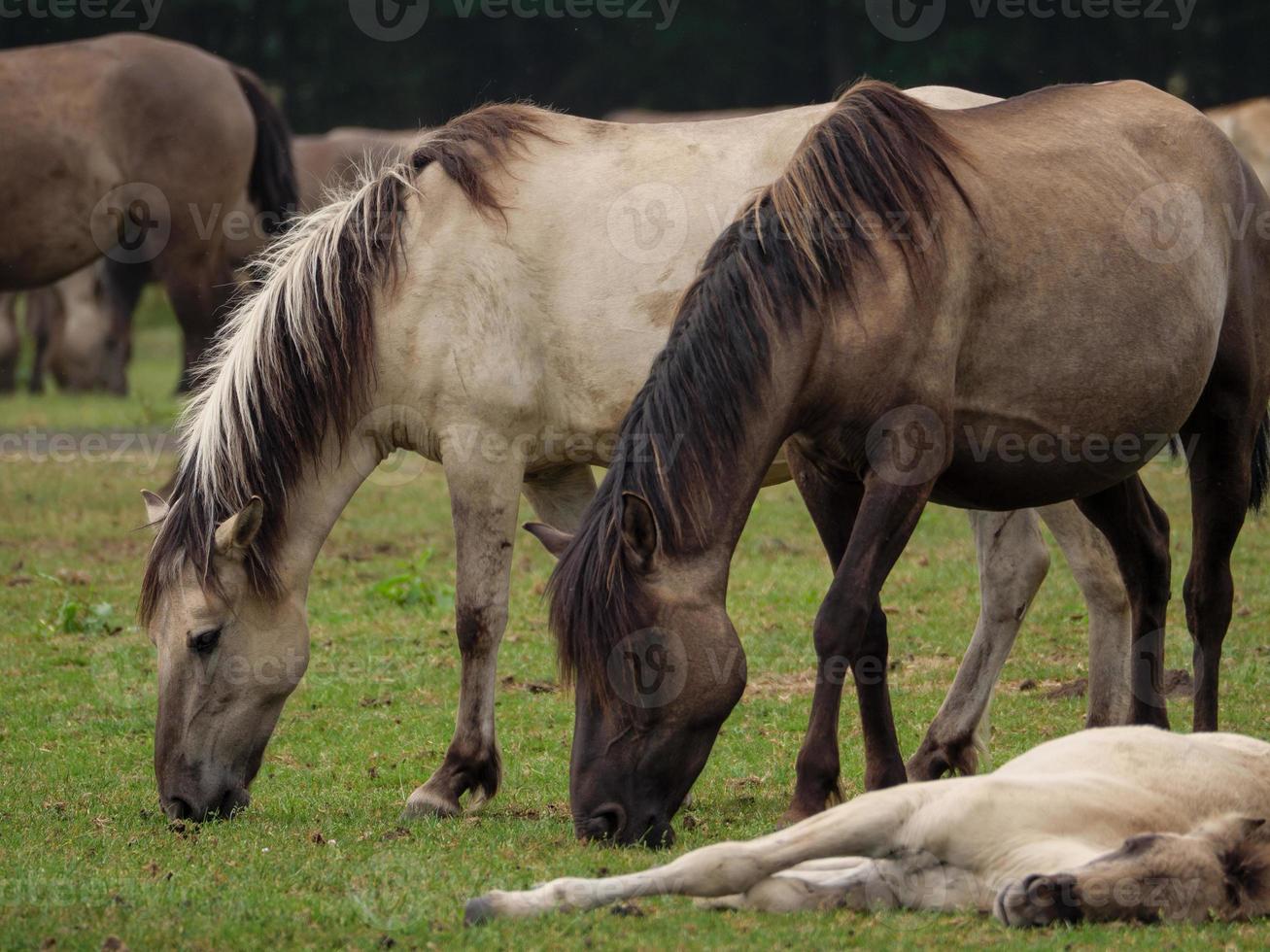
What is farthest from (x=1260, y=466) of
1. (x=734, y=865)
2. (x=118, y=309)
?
(x=118, y=309)

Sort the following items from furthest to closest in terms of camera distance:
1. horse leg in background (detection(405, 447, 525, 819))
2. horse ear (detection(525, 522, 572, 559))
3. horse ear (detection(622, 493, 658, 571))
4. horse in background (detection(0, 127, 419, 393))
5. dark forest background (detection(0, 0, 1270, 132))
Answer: dark forest background (detection(0, 0, 1270, 132))
horse in background (detection(0, 127, 419, 393))
horse leg in background (detection(405, 447, 525, 819))
horse ear (detection(525, 522, 572, 559))
horse ear (detection(622, 493, 658, 571))

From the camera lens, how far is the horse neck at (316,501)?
17.7 ft

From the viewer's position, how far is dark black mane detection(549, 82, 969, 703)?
4.32 metres

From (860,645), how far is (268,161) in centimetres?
843

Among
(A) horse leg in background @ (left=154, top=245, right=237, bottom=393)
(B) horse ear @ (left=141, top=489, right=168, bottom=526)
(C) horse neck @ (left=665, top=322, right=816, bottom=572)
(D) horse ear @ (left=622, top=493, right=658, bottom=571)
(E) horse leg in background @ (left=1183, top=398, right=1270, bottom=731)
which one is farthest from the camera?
(A) horse leg in background @ (left=154, top=245, right=237, bottom=393)

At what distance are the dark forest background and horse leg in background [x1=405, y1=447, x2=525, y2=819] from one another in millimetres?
22993

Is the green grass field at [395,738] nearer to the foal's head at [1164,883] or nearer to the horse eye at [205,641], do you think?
the foal's head at [1164,883]

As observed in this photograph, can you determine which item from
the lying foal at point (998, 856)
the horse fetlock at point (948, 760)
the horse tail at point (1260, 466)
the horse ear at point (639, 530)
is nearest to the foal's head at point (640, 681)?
the horse ear at point (639, 530)

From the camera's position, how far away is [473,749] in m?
5.32

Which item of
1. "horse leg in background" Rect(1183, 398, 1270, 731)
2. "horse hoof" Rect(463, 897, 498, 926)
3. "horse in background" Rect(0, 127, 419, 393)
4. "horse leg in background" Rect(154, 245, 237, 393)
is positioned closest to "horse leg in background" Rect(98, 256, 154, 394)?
"horse in background" Rect(0, 127, 419, 393)

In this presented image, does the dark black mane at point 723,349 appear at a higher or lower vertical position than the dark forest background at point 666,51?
lower

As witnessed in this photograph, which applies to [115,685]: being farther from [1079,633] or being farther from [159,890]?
[1079,633]

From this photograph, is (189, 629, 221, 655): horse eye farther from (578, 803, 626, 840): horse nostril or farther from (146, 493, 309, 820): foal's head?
(578, 803, 626, 840): horse nostril

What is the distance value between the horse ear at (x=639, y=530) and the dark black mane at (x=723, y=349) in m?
0.04
